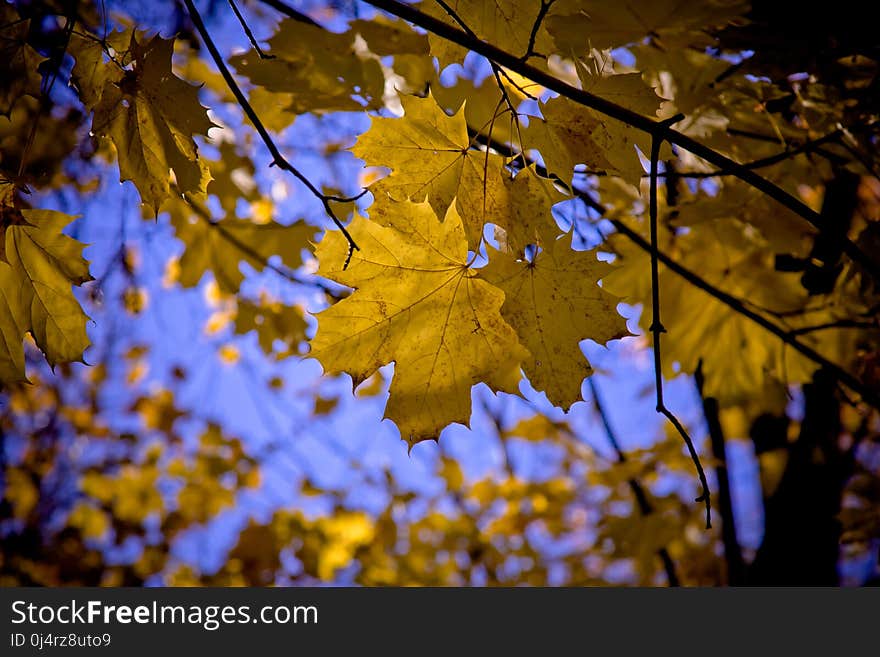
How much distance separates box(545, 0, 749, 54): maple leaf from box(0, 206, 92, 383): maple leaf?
3.41 ft

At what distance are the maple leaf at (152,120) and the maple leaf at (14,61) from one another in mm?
104

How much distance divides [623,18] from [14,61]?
1.21m

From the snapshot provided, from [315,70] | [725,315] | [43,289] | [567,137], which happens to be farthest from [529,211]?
[725,315]

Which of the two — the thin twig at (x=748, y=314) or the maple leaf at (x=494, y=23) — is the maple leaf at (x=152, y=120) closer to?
the maple leaf at (x=494, y=23)

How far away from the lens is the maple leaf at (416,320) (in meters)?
1.06

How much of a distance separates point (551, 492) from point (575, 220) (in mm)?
2490

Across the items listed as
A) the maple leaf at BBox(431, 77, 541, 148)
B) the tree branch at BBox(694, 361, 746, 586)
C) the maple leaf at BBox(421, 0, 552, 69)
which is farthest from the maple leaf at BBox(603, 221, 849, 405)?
the maple leaf at BBox(421, 0, 552, 69)

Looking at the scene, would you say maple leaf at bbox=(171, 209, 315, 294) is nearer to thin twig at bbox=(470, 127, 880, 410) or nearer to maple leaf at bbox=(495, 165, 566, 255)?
thin twig at bbox=(470, 127, 880, 410)

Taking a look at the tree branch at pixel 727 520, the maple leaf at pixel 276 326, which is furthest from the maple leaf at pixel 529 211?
the maple leaf at pixel 276 326

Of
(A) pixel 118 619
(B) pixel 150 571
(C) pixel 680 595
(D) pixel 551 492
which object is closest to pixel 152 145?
(A) pixel 118 619

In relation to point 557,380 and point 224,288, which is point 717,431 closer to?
point 557,380

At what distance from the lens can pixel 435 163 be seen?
1146 millimetres

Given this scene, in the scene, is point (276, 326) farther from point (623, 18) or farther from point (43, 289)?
point (623, 18)

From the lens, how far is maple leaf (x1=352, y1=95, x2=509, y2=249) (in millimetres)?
1117
